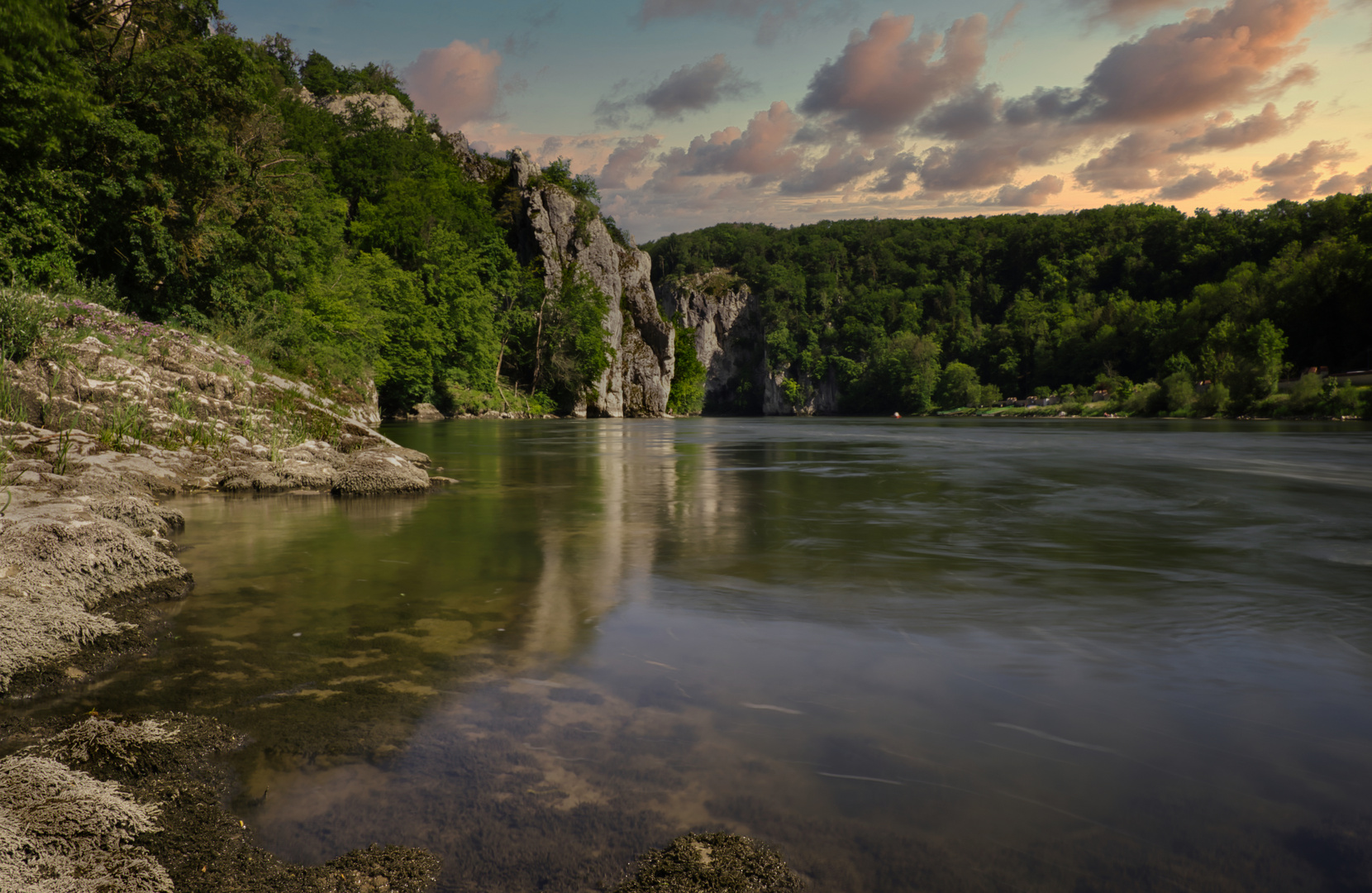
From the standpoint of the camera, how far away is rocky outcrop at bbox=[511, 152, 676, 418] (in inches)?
2808

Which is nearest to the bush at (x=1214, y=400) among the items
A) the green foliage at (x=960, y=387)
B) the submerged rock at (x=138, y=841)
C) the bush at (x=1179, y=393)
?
the bush at (x=1179, y=393)

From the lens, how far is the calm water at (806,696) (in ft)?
8.48

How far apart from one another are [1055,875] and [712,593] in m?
3.93

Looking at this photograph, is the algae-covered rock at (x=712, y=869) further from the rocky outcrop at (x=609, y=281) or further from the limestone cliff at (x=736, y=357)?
the limestone cliff at (x=736, y=357)

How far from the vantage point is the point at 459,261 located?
56469 millimetres

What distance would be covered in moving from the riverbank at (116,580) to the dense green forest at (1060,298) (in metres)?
69.8

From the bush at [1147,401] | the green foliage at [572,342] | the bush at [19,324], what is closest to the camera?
the bush at [19,324]

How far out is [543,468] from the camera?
59.2 ft

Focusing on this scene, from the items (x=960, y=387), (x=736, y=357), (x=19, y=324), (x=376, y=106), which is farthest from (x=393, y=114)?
(x=736, y=357)

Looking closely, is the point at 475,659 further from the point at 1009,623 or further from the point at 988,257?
the point at 988,257

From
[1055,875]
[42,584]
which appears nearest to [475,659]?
[42,584]

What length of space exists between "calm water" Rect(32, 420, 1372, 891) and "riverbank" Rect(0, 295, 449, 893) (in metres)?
0.22

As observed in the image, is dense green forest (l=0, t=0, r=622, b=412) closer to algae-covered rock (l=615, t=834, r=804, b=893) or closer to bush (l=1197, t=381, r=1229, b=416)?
algae-covered rock (l=615, t=834, r=804, b=893)

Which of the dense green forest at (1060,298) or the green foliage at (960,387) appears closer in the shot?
the dense green forest at (1060,298)
